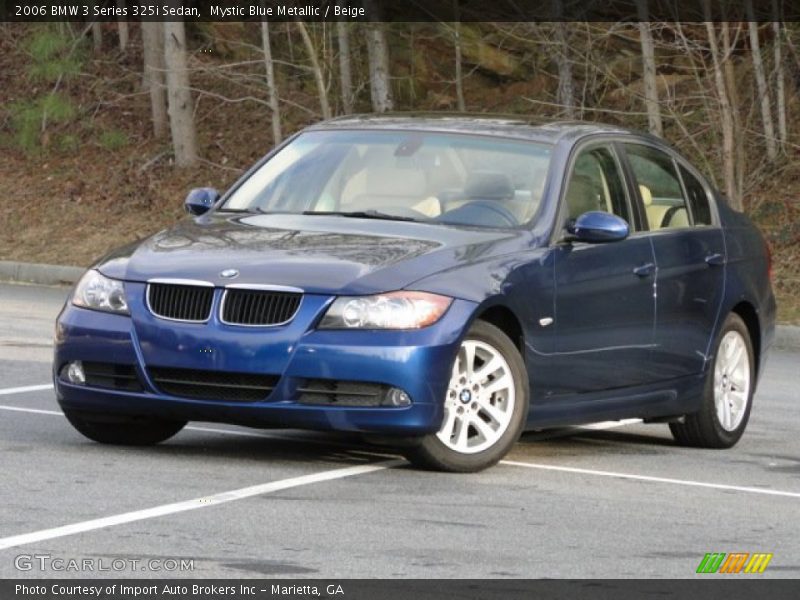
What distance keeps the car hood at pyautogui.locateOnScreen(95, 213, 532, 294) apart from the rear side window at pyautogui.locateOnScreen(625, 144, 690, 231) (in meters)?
1.38

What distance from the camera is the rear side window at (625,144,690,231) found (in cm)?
1044

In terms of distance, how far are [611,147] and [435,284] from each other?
6.84ft

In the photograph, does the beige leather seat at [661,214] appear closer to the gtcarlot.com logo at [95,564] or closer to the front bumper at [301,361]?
the front bumper at [301,361]

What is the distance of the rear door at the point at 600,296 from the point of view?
9.34m

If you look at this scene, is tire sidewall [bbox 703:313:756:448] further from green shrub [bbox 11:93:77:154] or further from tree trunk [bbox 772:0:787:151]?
green shrub [bbox 11:93:77:154]

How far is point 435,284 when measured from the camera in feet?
28.1

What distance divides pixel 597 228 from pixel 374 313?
4.84 ft

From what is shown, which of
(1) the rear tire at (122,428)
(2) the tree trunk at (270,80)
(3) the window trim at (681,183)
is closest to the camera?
(1) the rear tire at (122,428)

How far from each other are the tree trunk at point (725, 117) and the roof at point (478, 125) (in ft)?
33.9

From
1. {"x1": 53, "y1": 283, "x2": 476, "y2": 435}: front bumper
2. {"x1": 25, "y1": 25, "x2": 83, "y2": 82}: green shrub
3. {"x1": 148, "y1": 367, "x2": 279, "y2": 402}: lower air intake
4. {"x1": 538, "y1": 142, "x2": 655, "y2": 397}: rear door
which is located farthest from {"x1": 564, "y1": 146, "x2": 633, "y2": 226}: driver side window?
{"x1": 25, "y1": 25, "x2": 83, "y2": 82}: green shrub

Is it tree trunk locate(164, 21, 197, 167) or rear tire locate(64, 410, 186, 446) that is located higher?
rear tire locate(64, 410, 186, 446)

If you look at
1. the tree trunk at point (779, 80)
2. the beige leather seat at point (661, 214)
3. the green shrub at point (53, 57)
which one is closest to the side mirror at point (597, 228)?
the beige leather seat at point (661, 214)
